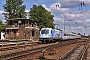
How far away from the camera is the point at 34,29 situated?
72625 mm

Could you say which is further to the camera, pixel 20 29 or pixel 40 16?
pixel 40 16

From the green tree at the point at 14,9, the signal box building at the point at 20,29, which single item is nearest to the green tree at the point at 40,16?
the green tree at the point at 14,9

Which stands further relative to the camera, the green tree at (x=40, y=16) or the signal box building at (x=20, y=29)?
the green tree at (x=40, y=16)

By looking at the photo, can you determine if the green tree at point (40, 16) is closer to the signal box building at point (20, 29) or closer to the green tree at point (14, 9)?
the green tree at point (14, 9)

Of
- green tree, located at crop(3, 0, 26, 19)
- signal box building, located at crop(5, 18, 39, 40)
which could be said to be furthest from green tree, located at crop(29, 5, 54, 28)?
signal box building, located at crop(5, 18, 39, 40)

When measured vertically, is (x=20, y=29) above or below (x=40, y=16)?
below

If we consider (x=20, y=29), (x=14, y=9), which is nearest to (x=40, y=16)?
(x=14, y=9)

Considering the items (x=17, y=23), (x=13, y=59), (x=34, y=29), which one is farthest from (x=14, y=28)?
(x=13, y=59)

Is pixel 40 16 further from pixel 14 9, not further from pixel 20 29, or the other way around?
A: pixel 20 29

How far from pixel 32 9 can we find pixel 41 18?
7.94 meters

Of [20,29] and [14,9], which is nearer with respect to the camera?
[20,29]

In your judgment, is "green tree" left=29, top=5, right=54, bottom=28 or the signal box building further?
"green tree" left=29, top=5, right=54, bottom=28

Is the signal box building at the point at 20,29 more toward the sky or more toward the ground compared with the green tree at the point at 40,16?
more toward the ground

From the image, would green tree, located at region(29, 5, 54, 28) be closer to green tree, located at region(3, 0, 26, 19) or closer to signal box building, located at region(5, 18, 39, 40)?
green tree, located at region(3, 0, 26, 19)
